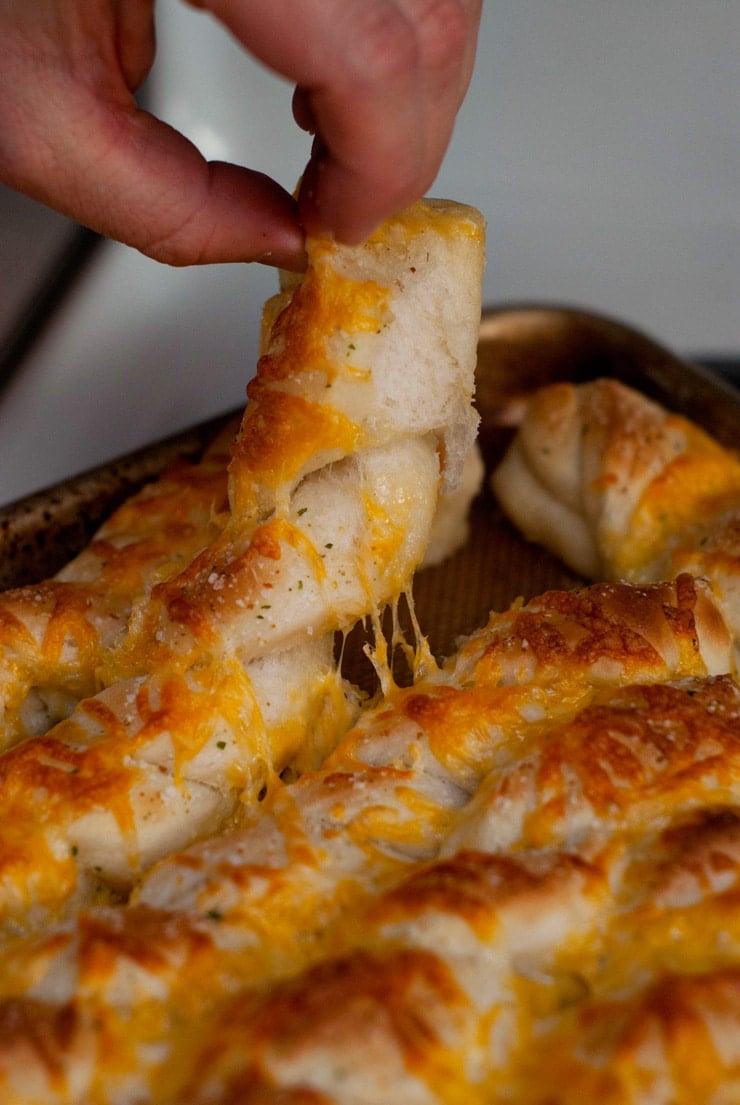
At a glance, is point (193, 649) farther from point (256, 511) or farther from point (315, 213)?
point (315, 213)

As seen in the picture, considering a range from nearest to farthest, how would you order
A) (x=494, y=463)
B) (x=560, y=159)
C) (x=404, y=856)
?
(x=404, y=856) < (x=494, y=463) < (x=560, y=159)

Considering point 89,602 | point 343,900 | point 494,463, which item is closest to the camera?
point 343,900

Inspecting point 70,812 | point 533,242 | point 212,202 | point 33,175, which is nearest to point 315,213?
point 212,202

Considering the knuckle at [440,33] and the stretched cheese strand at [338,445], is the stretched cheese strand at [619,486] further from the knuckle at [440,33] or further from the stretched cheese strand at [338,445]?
the knuckle at [440,33]

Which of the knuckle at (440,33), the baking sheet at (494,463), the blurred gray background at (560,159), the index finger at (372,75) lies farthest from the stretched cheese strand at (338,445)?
the blurred gray background at (560,159)

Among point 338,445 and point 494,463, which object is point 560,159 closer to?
point 494,463

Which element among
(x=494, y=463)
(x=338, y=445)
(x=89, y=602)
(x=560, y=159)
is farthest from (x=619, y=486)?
(x=560, y=159)
